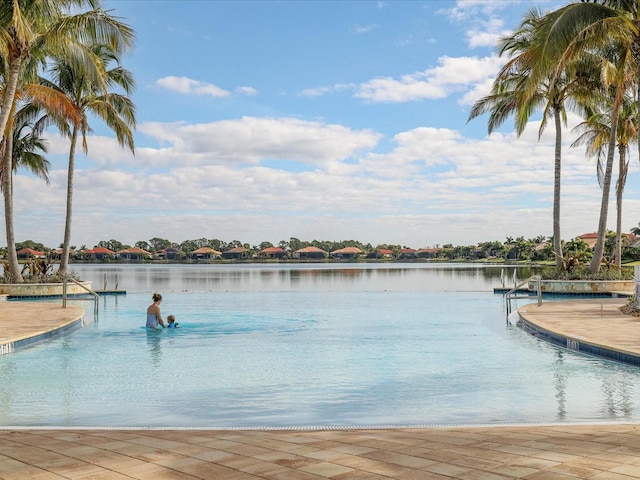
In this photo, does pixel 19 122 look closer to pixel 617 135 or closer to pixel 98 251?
pixel 617 135

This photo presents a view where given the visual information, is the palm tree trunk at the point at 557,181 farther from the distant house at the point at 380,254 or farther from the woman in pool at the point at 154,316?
the distant house at the point at 380,254

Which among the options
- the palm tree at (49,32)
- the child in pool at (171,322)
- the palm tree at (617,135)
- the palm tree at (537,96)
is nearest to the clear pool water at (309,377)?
the child in pool at (171,322)

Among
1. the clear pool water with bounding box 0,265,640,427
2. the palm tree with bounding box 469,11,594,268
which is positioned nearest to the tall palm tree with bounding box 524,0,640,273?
the clear pool water with bounding box 0,265,640,427

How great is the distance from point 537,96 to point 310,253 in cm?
9973

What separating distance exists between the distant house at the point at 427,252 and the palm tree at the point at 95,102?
105925mm

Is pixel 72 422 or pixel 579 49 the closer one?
pixel 72 422

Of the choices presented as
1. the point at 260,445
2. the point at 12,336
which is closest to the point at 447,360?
the point at 260,445

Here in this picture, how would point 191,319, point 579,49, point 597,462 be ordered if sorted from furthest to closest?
point 191,319 < point 579,49 < point 597,462

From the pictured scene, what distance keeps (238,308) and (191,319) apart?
10.4 ft

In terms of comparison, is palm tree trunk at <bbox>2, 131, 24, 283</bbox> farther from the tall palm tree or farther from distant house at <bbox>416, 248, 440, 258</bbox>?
distant house at <bbox>416, 248, 440, 258</bbox>

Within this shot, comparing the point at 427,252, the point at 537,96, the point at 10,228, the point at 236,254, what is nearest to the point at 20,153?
the point at 10,228

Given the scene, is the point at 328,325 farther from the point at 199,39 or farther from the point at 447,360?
the point at 199,39

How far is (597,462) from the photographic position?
376 cm

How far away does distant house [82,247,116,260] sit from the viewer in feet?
358
